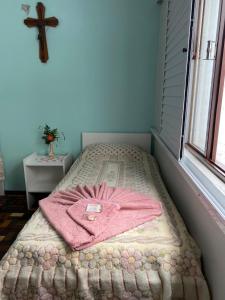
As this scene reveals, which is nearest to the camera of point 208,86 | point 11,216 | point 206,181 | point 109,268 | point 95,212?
point 109,268

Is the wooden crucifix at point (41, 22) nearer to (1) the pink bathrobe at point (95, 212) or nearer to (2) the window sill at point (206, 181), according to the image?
(1) the pink bathrobe at point (95, 212)

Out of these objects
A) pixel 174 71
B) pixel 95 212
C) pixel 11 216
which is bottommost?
pixel 11 216

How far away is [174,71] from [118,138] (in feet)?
3.77

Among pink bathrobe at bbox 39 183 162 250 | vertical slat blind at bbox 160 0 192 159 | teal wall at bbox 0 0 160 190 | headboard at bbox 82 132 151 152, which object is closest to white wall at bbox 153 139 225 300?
pink bathrobe at bbox 39 183 162 250

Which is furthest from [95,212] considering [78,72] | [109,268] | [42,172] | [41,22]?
[41,22]

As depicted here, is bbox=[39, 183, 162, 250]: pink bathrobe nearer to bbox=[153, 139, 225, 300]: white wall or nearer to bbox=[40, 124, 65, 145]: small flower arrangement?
bbox=[153, 139, 225, 300]: white wall

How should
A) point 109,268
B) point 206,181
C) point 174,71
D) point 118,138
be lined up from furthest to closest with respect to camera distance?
point 118,138
point 174,71
point 206,181
point 109,268

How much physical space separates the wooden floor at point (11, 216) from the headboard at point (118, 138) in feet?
3.27

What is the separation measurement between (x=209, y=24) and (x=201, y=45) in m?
0.13

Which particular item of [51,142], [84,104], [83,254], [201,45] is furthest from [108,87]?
[83,254]

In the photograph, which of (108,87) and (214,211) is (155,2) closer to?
(108,87)

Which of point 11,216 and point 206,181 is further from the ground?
point 206,181

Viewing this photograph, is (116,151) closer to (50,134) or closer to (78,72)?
(50,134)

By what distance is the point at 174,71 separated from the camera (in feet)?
5.64
